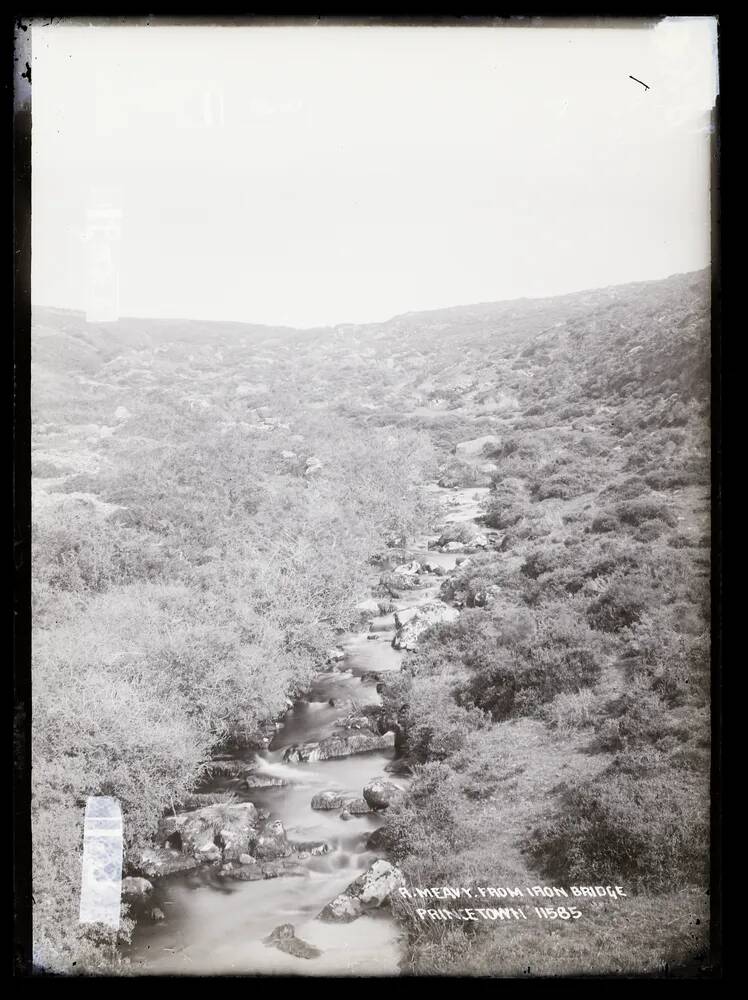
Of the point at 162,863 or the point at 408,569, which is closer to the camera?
the point at 162,863

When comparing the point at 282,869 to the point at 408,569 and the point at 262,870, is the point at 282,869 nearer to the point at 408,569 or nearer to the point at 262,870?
the point at 262,870

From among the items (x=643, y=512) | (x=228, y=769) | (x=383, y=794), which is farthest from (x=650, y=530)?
(x=228, y=769)

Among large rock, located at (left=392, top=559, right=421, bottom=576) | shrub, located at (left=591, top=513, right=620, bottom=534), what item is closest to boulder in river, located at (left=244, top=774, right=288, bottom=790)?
large rock, located at (left=392, top=559, right=421, bottom=576)

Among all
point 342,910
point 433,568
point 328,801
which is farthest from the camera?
point 433,568

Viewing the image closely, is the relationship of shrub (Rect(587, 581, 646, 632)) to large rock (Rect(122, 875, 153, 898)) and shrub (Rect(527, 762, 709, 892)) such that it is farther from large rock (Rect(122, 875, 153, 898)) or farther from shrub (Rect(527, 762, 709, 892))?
large rock (Rect(122, 875, 153, 898))

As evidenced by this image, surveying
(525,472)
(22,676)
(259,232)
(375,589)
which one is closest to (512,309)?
(525,472)
